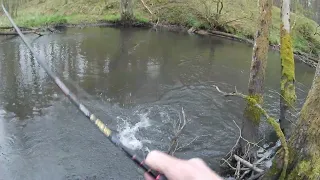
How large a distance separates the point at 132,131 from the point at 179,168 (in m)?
7.87

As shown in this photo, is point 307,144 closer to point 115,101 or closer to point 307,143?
point 307,143

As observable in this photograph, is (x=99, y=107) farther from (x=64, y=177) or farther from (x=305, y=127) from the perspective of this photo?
(x=305, y=127)

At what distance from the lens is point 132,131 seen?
917 cm

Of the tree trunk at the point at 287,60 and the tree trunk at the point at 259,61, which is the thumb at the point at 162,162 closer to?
the tree trunk at the point at 259,61

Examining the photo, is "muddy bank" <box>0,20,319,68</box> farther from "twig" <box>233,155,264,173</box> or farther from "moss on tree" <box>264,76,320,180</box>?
"moss on tree" <box>264,76,320,180</box>

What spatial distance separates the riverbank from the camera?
22016 mm

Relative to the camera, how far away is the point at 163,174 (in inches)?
57.6

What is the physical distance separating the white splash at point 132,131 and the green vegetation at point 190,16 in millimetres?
14356

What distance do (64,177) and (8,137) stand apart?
243 cm

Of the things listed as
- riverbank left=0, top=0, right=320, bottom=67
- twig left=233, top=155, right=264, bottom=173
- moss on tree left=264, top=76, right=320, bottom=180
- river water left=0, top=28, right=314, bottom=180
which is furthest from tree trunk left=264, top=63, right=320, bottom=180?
riverbank left=0, top=0, right=320, bottom=67

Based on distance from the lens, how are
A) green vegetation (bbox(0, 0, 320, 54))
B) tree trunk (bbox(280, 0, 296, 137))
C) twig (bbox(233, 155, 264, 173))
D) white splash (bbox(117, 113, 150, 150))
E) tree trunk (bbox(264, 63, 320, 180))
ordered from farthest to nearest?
green vegetation (bbox(0, 0, 320, 54)) → white splash (bbox(117, 113, 150, 150)) → tree trunk (bbox(280, 0, 296, 137)) → twig (bbox(233, 155, 264, 173)) → tree trunk (bbox(264, 63, 320, 180))

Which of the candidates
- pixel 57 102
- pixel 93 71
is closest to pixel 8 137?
pixel 57 102

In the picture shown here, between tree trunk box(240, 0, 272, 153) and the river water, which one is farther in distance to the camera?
the river water

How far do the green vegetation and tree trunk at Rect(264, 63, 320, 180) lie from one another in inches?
707
